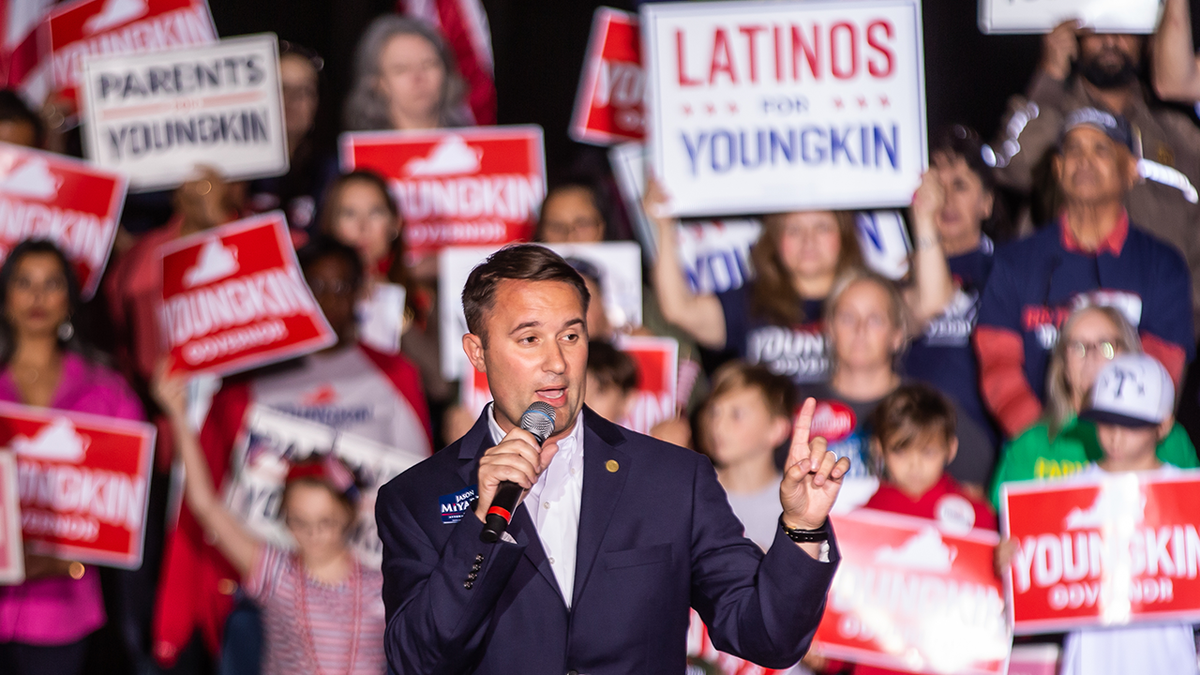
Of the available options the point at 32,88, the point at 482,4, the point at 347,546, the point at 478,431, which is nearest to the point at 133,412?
the point at 347,546

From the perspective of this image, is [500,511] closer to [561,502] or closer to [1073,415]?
[561,502]

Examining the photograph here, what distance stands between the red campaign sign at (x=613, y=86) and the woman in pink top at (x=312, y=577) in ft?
5.83

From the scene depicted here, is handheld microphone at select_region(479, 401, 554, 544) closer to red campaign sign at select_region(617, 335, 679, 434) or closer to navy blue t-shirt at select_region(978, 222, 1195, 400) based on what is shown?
red campaign sign at select_region(617, 335, 679, 434)

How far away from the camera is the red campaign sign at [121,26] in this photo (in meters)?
5.34

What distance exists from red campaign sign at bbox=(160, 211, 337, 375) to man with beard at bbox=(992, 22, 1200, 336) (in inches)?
99.3

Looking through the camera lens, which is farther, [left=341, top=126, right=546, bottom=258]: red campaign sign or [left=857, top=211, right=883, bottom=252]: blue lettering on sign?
[left=341, top=126, right=546, bottom=258]: red campaign sign

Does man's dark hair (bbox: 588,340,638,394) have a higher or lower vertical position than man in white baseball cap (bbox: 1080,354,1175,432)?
higher

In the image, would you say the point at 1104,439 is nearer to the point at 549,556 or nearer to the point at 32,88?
the point at 549,556

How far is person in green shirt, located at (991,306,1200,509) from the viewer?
392cm

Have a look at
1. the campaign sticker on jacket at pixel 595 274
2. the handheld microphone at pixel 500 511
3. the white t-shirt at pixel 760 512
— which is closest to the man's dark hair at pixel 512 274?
the handheld microphone at pixel 500 511

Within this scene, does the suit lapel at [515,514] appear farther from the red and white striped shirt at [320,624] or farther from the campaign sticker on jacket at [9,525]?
the campaign sticker on jacket at [9,525]

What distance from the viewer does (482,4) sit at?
6.12 m

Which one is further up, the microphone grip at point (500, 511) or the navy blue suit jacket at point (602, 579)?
the microphone grip at point (500, 511)

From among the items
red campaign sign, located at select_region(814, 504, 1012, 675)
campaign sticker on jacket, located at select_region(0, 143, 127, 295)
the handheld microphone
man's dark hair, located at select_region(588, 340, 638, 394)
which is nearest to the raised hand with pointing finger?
the handheld microphone
